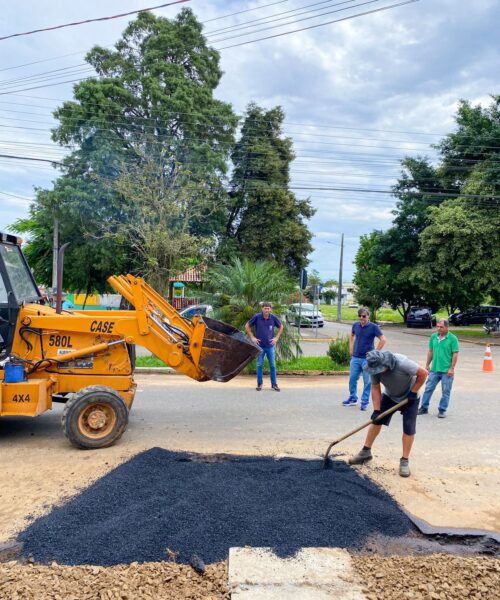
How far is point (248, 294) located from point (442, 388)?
17.8ft

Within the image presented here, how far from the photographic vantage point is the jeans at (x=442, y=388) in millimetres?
8164

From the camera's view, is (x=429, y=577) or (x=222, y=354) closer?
(x=429, y=577)

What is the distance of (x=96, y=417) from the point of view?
6156 mm

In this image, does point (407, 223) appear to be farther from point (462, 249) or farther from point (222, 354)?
point (222, 354)

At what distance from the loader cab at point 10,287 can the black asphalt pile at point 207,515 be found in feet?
7.74

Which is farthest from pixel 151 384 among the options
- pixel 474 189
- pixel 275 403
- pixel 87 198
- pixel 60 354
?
pixel 474 189

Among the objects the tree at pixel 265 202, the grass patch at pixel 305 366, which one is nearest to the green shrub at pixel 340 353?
the grass patch at pixel 305 366

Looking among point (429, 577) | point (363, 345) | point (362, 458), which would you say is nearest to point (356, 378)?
point (363, 345)

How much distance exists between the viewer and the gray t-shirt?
210 inches

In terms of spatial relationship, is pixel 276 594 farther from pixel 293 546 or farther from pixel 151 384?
pixel 151 384

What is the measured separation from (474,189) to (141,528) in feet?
84.9

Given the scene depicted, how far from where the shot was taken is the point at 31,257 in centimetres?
3391

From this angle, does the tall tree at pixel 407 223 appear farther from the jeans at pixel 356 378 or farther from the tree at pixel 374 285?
the jeans at pixel 356 378

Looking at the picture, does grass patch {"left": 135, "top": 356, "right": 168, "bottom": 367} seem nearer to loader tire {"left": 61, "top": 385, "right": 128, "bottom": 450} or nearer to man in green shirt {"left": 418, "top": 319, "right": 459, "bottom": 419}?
loader tire {"left": 61, "top": 385, "right": 128, "bottom": 450}
